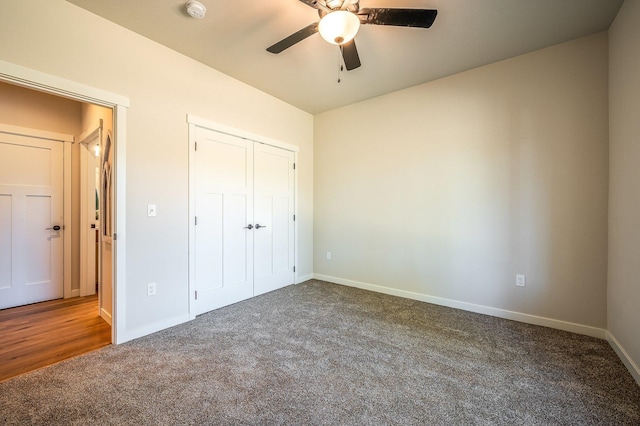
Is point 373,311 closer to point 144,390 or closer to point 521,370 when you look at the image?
point 521,370

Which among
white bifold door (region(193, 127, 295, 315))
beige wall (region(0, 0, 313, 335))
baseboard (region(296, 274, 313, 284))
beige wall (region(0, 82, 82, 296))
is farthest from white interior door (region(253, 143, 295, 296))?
beige wall (region(0, 82, 82, 296))

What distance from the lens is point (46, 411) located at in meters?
1.58

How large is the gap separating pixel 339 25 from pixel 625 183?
245cm

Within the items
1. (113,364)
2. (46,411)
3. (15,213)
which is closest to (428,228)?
(113,364)

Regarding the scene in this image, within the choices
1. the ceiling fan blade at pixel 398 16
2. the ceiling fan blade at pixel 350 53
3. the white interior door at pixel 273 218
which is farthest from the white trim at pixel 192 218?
the ceiling fan blade at pixel 398 16

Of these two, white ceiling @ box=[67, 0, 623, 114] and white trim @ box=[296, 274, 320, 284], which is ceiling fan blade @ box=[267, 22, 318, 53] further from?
white trim @ box=[296, 274, 320, 284]

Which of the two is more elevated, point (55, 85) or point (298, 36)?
point (298, 36)

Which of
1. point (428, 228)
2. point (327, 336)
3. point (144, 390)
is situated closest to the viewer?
point (144, 390)

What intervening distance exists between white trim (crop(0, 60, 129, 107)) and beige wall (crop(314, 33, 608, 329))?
2875 millimetres

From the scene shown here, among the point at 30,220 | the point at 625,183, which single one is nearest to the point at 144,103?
the point at 30,220

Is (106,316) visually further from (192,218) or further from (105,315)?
(192,218)

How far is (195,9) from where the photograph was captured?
84.3 inches

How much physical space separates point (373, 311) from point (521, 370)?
1437 millimetres

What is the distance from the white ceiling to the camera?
2.13 m
